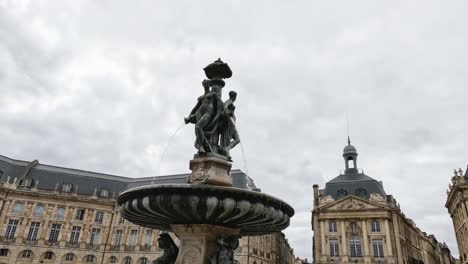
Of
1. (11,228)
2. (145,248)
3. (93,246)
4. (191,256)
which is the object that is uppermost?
(11,228)

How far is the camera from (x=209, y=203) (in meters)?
6.20

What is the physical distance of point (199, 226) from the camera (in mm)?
7074

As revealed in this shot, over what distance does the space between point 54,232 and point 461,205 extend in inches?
1977

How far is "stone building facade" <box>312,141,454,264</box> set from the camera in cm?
4309

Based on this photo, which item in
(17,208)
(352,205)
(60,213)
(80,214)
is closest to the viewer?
(352,205)

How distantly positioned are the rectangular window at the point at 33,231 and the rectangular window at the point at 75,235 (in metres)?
4.42

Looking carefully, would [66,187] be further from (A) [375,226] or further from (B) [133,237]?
(A) [375,226]

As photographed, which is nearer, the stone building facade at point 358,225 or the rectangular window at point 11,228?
the stone building facade at point 358,225

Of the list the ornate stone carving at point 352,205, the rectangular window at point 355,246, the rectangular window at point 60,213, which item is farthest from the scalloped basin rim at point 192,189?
the rectangular window at point 60,213

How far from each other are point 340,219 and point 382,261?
6.88 metres

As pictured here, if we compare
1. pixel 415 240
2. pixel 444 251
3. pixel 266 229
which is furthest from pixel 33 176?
pixel 444 251

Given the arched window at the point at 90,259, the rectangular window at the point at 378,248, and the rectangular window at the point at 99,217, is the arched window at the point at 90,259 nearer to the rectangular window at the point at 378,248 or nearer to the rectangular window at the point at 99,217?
the rectangular window at the point at 99,217

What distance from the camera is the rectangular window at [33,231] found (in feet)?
148

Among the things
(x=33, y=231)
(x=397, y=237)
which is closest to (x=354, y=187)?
(x=397, y=237)
